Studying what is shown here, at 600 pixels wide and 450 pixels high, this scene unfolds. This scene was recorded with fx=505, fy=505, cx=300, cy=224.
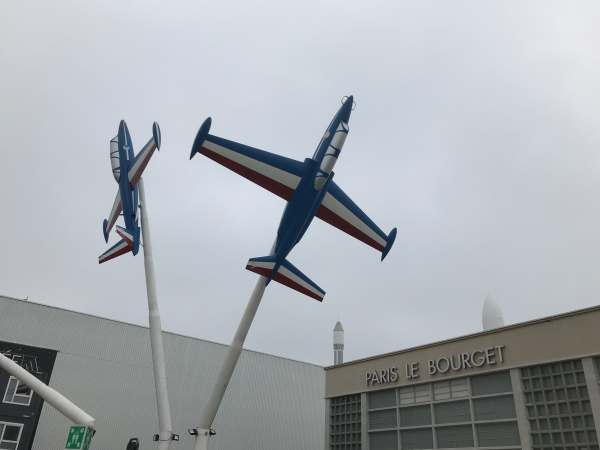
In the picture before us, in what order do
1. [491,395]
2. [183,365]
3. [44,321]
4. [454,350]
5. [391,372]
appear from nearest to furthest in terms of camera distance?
1. [491,395]
2. [454,350]
3. [391,372]
4. [44,321]
5. [183,365]

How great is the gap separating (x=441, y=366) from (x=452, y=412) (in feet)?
7.02

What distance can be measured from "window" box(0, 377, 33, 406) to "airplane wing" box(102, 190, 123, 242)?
48.6 ft

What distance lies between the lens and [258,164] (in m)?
16.7

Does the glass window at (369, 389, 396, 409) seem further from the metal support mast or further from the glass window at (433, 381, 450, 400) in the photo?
the metal support mast

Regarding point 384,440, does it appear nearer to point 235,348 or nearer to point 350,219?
point 235,348

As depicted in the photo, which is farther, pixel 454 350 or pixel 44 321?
pixel 44 321

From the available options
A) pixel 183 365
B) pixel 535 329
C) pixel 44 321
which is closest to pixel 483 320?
pixel 535 329

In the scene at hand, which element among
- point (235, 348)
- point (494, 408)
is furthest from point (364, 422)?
point (235, 348)

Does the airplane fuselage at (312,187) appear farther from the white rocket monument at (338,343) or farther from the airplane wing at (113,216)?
the white rocket monument at (338,343)

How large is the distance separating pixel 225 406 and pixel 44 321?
13.6 meters

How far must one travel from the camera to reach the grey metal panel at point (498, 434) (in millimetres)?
20859

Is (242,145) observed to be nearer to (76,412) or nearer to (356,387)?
(76,412)

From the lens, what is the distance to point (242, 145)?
54.5 feet

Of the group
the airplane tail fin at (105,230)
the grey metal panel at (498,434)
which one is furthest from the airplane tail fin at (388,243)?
the airplane tail fin at (105,230)
